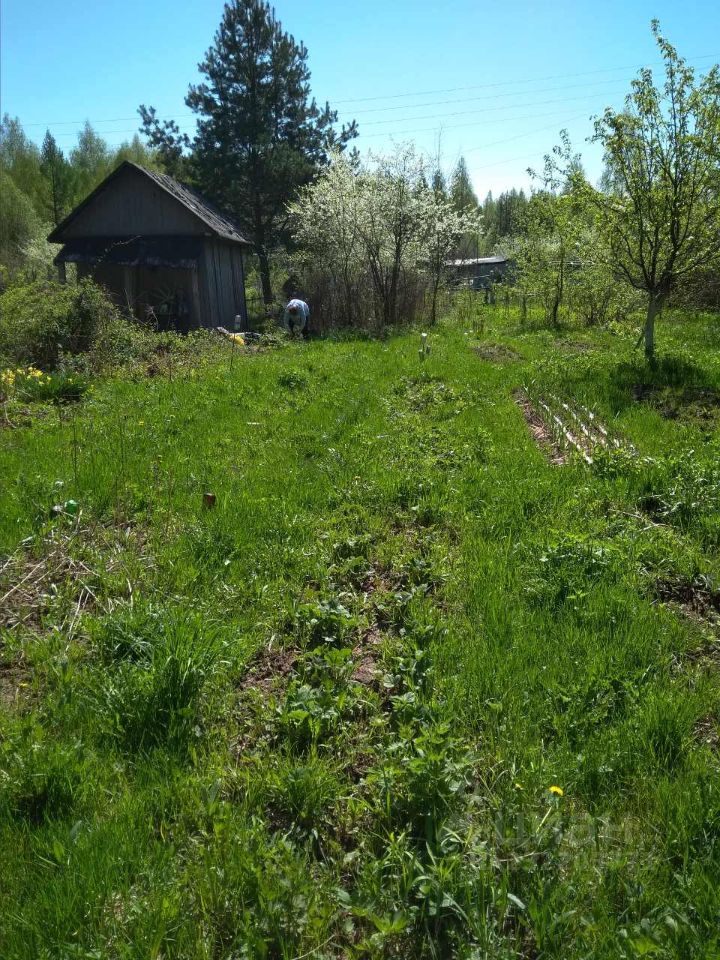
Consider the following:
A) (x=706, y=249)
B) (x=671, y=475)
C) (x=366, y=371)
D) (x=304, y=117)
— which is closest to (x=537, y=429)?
(x=671, y=475)

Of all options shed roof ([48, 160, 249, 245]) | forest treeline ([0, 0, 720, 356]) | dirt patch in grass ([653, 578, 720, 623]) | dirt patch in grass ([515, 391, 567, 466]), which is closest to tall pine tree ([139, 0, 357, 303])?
forest treeline ([0, 0, 720, 356])

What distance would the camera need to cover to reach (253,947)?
1833 millimetres

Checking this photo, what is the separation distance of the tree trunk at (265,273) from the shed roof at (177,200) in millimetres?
6524

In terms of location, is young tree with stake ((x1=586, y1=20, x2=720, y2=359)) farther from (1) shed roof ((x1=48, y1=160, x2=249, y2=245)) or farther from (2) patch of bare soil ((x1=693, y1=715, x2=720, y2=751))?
(1) shed roof ((x1=48, y1=160, x2=249, y2=245))

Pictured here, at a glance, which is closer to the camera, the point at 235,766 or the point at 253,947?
the point at 253,947

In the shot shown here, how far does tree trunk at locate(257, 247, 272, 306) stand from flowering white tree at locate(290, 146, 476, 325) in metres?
8.99

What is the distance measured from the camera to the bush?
12266 millimetres

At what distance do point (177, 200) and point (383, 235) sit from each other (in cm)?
721

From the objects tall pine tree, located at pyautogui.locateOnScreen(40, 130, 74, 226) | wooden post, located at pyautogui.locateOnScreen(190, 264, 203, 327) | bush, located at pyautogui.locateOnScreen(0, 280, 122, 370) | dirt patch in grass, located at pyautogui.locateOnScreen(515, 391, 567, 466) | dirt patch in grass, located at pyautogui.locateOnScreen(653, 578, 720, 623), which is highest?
tall pine tree, located at pyautogui.locateOnScreen(40, 130, 74, 226)

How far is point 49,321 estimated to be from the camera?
1259 centimetres

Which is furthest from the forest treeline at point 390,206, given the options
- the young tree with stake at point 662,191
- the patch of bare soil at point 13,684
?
the patch of bare soil at point 13,684

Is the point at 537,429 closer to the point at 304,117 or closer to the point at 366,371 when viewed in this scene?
the point at 366,371

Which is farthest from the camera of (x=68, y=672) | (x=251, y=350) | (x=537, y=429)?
(x=251, y=350)

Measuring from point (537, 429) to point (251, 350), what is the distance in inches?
373
